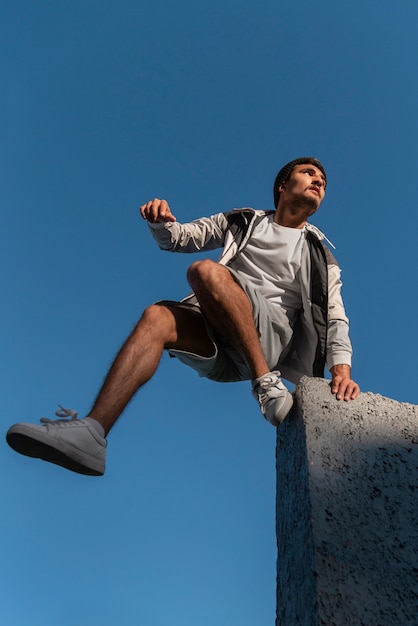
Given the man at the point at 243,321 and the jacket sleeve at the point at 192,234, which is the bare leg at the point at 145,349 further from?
the jacket sleeve at the point at 192,234

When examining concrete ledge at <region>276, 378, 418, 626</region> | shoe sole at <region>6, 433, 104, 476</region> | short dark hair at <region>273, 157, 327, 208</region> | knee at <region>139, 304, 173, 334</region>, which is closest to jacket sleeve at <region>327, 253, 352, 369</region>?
concrete ledge at <region>276, 378, 418, 626</region>

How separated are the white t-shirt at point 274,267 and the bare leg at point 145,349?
42cm

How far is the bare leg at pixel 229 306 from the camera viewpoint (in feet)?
9.25

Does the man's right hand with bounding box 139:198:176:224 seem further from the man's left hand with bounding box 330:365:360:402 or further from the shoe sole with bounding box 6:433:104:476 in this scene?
the shoe sole with bounding box 6:433:104:476

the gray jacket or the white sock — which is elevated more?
the gray jacket

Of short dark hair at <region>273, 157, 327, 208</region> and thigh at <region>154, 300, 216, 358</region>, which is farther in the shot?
short dark hair at <region>273, 157, 327, 208</region>

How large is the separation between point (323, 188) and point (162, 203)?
115 cm

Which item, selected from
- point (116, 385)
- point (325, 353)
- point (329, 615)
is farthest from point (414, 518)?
point (116, 385)

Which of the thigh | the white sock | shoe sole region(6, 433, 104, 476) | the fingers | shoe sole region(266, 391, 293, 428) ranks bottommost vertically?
shoe sole region(6, 433, 104, 476)

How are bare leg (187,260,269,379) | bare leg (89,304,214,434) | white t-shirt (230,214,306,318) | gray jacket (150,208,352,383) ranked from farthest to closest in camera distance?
white t-shirt (230,214,306,318), gray jacket (150,208,352,383), bare leg (187,260,269,379), bare leg (89,304,214,434)

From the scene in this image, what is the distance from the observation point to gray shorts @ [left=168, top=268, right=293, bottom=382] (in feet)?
9.91

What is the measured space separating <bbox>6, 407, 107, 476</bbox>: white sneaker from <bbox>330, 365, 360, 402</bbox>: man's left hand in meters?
1.05

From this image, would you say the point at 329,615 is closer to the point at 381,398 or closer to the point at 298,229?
the point at 381,398

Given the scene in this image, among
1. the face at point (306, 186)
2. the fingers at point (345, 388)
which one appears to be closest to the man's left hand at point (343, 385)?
the fingers at point (345, 388)
